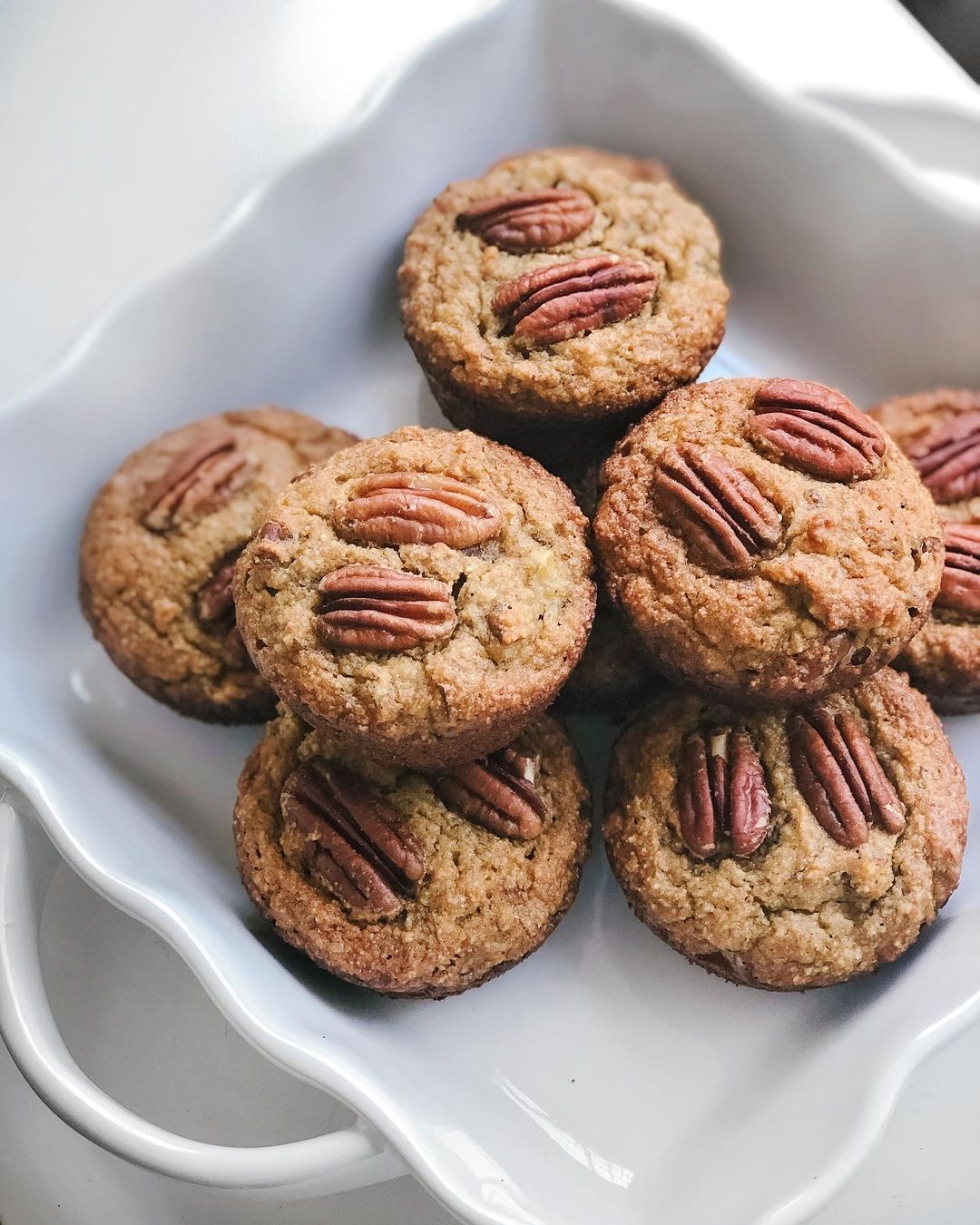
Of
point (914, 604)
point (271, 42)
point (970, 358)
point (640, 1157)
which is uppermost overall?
point (271, 42)

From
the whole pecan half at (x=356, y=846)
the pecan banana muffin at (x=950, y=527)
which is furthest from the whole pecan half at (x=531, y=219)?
the whole pecan half at (x=356, y=846)

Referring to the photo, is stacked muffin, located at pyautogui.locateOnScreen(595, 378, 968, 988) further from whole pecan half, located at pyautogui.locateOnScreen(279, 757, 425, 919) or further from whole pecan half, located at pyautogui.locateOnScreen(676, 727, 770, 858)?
whole pecan half, located at pyautogui.locateOnScreen(279, 757, 425, 919)

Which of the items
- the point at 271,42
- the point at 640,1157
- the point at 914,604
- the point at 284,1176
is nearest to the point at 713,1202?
the point at 640,1157

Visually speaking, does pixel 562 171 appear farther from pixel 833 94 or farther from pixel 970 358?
pixel 970 358

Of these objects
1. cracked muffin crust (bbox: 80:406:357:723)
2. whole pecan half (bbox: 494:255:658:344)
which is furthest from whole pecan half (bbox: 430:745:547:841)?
whole pecan half (bbox: 494:255:658:344)

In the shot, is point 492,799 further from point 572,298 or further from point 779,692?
point 572,298

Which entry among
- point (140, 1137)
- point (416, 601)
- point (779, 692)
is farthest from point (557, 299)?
point (140, 1137)
